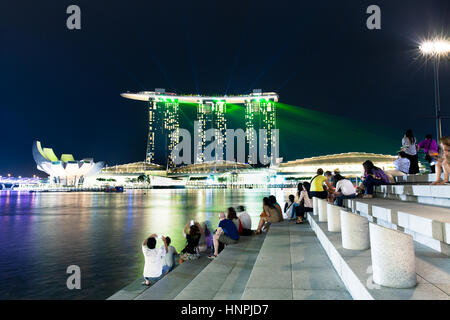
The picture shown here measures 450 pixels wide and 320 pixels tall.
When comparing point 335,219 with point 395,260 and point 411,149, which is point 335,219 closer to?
point 395,260

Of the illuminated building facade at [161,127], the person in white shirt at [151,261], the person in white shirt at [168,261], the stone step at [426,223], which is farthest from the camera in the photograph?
the illuminated building facade at [161,127]

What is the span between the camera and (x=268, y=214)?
1045 centimetres

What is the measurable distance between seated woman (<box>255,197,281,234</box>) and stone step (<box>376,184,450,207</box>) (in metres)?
3.34

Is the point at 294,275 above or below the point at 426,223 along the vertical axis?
below

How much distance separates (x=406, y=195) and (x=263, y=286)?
4878 mm

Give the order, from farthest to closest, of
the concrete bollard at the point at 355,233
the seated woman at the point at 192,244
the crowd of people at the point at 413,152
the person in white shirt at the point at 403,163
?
the person in white shirt at the point at 403,163
the crowd of people at the point at 413,152
the seated woman at the point at 192,244
the concrete bollard at the point at 355,233

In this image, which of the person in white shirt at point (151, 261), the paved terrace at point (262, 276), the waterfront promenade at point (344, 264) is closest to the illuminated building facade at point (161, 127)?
the paved terrace at point (262, 276)

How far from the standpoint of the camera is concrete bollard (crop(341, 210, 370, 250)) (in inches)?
180

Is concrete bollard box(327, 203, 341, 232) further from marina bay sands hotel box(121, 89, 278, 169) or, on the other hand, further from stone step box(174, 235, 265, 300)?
marina bay sands hotel box(121, 89, 278, 169)

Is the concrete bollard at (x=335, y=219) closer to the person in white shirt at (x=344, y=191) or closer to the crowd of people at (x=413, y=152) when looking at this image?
the person in white shirt at (x=344, y=191)

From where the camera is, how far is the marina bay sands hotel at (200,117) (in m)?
175

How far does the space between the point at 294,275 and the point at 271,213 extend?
251 inches

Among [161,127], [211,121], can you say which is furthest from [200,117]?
[161,127]

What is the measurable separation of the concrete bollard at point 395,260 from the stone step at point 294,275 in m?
0.57
